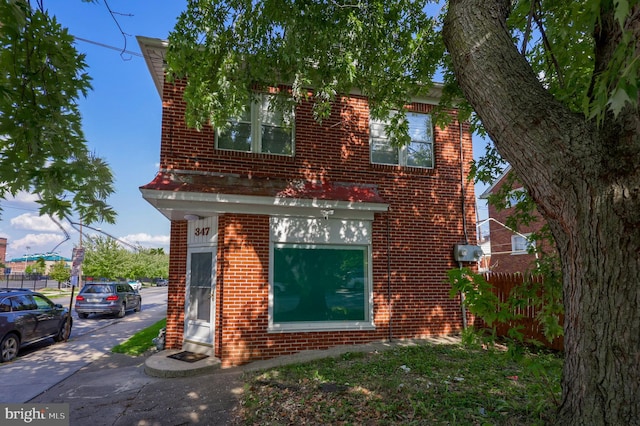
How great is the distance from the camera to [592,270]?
2.73 m

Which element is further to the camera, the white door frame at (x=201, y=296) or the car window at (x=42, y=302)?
the car window at (x=42, y=302)

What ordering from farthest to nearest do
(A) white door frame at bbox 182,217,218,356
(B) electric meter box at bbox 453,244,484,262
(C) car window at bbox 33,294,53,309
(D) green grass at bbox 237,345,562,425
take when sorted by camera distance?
(C) car window at bbox 33,294,53,309 → (B) electric meter box at bbox 453,244,484,262 → (A) white door frame at bbox 182,217,218,356 → (D) green grass at bbox 237,345,562,425

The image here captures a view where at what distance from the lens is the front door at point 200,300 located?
7.77 metres

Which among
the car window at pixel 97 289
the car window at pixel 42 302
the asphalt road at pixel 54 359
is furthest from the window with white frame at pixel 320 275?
the car window at pixel 97 289

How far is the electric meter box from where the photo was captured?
9.00 metres

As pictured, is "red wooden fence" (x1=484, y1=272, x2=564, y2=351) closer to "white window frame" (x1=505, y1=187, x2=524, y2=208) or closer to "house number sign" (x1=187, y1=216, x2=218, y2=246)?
"white window frame" (x1=505, y1=187, x2=524, y2=208)

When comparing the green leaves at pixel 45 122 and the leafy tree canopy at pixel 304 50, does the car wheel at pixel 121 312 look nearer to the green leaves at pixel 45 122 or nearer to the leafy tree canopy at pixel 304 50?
the leafy tree canopy at pixel 304 50

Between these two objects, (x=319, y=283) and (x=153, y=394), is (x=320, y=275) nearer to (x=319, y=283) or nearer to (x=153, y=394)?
(x=319, y=283)

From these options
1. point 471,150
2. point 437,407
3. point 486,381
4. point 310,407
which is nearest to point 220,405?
point 310,407

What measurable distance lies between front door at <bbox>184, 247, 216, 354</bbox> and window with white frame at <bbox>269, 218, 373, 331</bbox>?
1.32m

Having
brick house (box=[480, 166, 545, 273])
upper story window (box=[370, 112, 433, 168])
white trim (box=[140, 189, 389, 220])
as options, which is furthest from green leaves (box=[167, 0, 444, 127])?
brick house (box=[480, 166, 545, 273])

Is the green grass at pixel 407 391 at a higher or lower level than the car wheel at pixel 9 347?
higher

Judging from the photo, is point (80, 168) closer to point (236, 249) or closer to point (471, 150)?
point (236, 249)

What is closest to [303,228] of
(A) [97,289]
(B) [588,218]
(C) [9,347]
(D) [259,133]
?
(D) [259,133]
